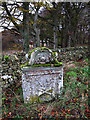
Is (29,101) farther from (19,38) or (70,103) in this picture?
(19,38)

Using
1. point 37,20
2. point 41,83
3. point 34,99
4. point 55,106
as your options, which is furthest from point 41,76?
point 37,20

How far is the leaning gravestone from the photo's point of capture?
3.02 m

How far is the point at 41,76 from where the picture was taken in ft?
10.4

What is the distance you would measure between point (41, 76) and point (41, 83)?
31cm

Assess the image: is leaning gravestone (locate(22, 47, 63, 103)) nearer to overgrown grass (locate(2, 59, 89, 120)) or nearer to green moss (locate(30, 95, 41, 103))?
green moss (locate(30, 95, 41, 103))

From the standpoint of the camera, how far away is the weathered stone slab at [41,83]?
10.1ft

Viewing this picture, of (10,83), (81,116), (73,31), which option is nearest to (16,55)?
(10,83)

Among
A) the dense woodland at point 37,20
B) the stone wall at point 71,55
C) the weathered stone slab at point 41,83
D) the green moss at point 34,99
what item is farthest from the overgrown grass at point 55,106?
the stone wall at point 71,55

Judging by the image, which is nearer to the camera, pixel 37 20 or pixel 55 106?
pixel 55 106

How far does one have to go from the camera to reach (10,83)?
13.7 feet

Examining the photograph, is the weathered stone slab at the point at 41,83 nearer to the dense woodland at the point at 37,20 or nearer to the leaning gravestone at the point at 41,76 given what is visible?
A: the leaning gravestone at the point at 41,76

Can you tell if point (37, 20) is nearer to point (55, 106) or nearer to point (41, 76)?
point (41, 76)

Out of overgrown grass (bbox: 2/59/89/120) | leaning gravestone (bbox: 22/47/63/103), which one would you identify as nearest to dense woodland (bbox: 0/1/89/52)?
leaning gravestone (bbox: 22/47/63/103)

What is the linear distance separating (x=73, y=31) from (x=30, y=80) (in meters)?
10.6
